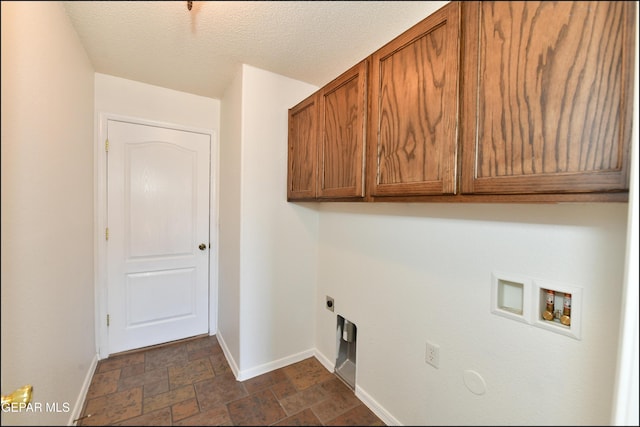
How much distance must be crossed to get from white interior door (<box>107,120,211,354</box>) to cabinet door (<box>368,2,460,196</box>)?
4.29ft

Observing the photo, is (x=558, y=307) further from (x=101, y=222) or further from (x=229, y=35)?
(x=101, y=222)

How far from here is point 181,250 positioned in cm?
191

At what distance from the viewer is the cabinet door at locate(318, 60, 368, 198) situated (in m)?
1.10

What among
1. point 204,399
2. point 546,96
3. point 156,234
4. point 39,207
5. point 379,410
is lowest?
point 379,410

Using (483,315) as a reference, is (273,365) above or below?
below

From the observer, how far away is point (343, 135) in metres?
1.21

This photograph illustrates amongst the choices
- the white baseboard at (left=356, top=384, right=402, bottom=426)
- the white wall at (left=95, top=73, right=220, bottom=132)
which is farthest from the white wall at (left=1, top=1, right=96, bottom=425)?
the white baseboard at (left=356, top=384, right=402, bottom=426)

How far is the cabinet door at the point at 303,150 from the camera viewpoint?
142 cm

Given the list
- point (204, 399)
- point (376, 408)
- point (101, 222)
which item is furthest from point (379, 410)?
point (101, 222)

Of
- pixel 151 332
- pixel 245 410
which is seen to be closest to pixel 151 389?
pixel 245 410

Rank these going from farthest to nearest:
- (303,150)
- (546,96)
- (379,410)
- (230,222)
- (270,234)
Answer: (230,222)
(270,234)
(303,150)
(379,410)
(546,96)

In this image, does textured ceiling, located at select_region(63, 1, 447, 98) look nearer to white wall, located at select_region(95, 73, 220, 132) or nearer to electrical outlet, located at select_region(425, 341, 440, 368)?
white wall, located at select_region(95, 73, 220, 132)

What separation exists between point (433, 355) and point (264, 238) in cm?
112

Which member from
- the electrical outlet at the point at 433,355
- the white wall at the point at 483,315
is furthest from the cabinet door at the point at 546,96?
the electrical outlet at the point at 433,355
